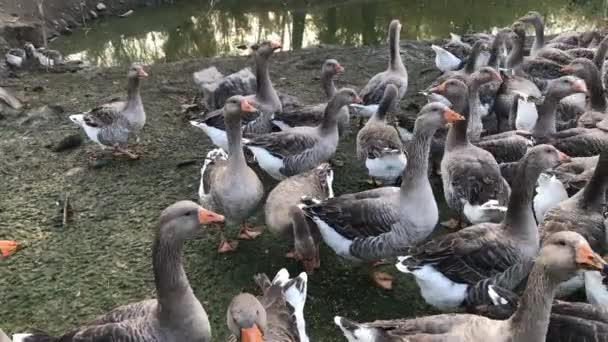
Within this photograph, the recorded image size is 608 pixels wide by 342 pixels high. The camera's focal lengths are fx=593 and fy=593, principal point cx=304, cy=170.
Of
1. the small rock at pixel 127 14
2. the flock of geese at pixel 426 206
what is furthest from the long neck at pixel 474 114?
the small rock at pixel 127 14

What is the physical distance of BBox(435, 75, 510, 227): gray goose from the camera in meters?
6.42

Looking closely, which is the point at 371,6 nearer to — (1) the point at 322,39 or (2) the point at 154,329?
(1) the point at 322,39

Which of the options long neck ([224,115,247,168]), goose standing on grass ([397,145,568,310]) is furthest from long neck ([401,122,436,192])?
long neck ([224,115,247,168])

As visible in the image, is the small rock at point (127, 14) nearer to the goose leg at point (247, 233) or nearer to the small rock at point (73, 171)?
the small rock at point (73, 171)

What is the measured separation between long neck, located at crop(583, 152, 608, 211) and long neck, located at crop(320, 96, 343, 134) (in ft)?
10.4

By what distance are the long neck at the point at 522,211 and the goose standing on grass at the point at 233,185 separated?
8.86 ft

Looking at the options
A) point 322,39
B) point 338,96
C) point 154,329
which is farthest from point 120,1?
point 154,329

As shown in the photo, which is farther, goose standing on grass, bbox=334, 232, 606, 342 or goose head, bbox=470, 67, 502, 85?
goose head, bbox=470, 67, 502, 85

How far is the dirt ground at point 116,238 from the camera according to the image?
5.91m

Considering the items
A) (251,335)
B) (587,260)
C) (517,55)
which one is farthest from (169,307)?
(517,55)

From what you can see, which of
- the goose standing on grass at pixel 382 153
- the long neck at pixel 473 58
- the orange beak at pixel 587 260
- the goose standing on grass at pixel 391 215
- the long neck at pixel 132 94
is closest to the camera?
the orange beak at pixel 587 260

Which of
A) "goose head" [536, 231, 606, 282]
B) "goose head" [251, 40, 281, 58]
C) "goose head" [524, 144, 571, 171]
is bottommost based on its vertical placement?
"goose head" [536, 231, 606, 282]

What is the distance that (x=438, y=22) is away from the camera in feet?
67.1

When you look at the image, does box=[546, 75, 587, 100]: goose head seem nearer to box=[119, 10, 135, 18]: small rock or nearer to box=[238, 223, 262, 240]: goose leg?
box=[238, 223, 262, 240]: goose leg
